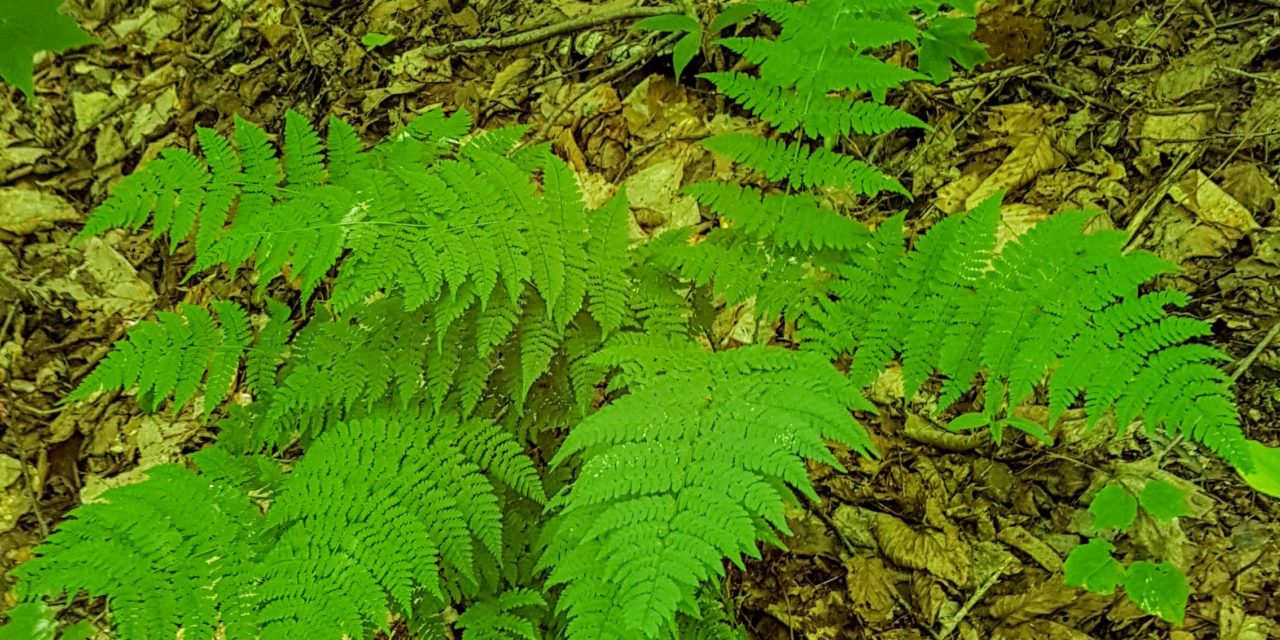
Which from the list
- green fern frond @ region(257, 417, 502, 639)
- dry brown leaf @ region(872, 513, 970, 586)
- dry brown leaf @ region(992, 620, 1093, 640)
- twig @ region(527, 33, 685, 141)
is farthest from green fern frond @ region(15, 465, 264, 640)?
twig @ region(527, 33, 685, 141)

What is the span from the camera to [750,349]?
2135 millimetres

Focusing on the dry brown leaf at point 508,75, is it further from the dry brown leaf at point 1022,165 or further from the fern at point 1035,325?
the fern at point 1035,325

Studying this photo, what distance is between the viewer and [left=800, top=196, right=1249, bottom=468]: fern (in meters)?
1.71

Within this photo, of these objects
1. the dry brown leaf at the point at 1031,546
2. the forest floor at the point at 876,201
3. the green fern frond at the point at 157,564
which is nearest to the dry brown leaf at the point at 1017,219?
the forest floor at the point at 876,201

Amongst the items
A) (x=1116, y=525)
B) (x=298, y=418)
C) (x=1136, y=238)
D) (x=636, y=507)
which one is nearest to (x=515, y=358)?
(x=298, y=418)

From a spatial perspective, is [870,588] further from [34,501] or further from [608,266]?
[34,501]

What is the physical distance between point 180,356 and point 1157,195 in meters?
3.42

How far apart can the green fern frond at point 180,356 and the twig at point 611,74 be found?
1974 mm

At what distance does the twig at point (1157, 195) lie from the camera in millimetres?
3059

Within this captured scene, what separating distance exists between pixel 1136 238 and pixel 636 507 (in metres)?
2.38

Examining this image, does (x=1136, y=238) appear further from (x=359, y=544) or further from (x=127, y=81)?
(x=127, y=81)

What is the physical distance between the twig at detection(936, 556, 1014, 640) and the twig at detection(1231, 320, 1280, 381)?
0.92 m

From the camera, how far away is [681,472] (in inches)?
68.4

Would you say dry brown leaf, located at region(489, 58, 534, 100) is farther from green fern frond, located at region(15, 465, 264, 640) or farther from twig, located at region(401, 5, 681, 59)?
green fern frond, located at region(15, 465, 264, 640)
